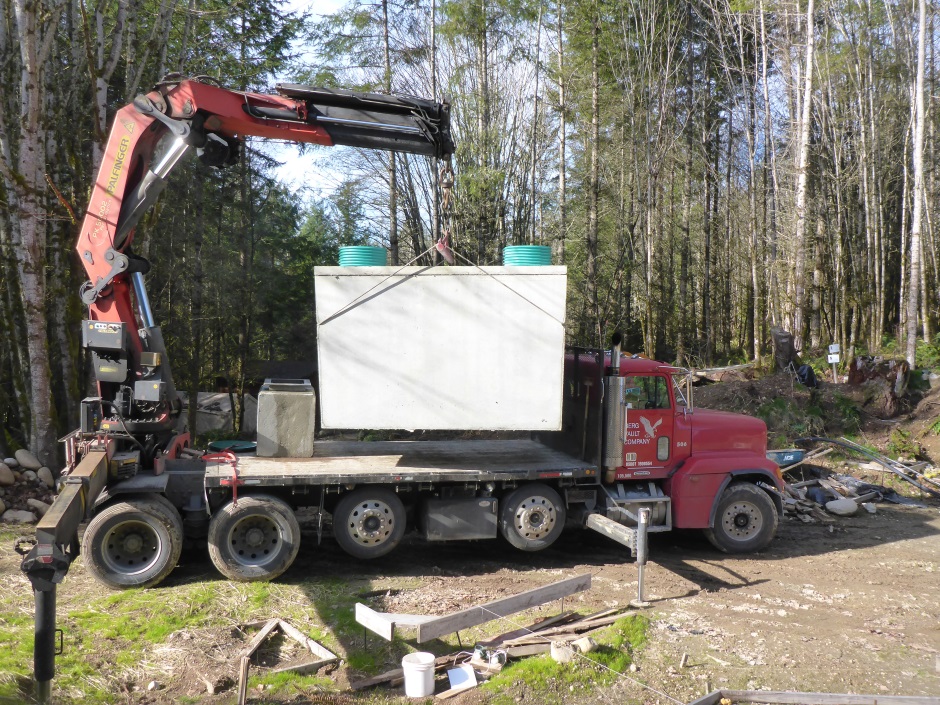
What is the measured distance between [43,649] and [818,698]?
231 inches

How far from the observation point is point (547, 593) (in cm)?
696

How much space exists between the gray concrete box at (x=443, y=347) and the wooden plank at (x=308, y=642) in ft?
7.59

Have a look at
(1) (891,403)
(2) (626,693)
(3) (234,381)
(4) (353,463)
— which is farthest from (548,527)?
(3) (234,381)

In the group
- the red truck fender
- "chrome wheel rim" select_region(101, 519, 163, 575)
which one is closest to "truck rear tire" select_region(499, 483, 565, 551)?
the red truck fender

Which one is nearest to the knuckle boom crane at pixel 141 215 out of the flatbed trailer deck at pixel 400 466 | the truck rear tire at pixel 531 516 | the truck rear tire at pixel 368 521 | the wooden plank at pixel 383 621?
the flatbed trailer deck at pixel 400 466

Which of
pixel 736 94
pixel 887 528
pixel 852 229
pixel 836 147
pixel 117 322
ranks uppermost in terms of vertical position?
pixel 736 94

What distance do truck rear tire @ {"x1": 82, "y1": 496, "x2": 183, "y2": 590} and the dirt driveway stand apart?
0.40 meters

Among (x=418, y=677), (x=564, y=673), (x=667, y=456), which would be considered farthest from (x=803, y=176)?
(x=418, y=677)

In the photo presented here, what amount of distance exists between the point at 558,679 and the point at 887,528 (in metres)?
7.69

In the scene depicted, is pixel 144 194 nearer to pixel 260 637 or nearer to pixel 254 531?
pixel 254 531

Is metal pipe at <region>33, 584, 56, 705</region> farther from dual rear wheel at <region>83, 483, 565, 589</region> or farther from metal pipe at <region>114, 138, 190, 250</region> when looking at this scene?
metal pipe at <region>114, 138, 190, 250</region>

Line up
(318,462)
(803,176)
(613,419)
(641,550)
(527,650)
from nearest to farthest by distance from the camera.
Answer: (527,650), (641,550), (318,462), (613,419), (803,176)

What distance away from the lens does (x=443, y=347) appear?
27.6ft

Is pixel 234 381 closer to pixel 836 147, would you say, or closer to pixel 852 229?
pixel 836 147
